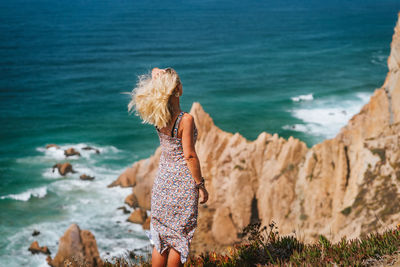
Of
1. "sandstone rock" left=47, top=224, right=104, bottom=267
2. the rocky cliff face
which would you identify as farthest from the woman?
"sandstone rock" left=47, top=224, right=104, bottom=267

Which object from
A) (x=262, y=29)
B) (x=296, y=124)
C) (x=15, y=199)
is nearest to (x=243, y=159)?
(x=15, y=199)

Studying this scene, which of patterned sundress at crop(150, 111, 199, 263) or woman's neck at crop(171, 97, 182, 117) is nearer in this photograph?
woman's neck at crop(171, 97, 182, 117)

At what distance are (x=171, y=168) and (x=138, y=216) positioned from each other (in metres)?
24.3

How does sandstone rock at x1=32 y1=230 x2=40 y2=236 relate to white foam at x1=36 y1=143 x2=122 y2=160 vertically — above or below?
below

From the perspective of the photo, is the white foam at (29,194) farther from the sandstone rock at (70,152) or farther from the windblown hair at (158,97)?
the windblown hair at (158,97)

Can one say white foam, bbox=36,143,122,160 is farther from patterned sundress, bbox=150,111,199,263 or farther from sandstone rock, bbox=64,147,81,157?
patterned sundress, bbox=150,111,199,263

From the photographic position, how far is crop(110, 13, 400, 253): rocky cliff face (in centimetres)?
1570

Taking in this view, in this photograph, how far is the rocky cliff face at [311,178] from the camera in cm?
1570

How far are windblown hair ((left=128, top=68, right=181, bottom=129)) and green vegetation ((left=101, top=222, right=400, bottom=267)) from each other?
232cm

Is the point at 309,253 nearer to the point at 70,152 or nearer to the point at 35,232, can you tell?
the point at 35,232

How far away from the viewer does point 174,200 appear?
5.09 meters

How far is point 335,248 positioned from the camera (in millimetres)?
5867

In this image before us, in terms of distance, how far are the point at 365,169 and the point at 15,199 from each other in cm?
2760

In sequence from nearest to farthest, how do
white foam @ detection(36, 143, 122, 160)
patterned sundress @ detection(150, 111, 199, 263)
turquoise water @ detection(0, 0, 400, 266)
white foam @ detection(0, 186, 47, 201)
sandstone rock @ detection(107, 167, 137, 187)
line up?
1. patterned sundress @ detection(150, 111, 199, 263)
2. turquoise water @ detection(0, 0, 400, 266)
3. sandstone rock @ detection(107, 167, 137, 187)
4. white foam @ detection(0, 186, 47, 201)
5. white foam @ detection(36, 143, 122, 160)
